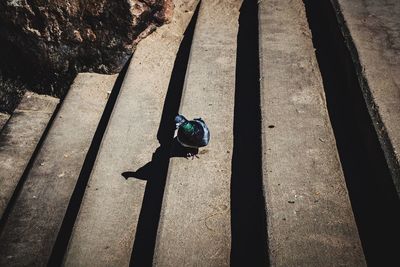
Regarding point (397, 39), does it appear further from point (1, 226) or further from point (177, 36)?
point (1, 226)

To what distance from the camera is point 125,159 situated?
3.21m

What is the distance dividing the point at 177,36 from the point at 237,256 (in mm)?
3263

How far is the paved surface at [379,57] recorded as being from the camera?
2.47 metres

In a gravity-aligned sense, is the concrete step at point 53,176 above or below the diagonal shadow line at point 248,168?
below

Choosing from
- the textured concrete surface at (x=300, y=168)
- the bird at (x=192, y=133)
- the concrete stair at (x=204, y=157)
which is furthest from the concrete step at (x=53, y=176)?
the textured concrete surface at (x=300, y=168)

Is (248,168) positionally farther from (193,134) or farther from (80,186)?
(80,186)

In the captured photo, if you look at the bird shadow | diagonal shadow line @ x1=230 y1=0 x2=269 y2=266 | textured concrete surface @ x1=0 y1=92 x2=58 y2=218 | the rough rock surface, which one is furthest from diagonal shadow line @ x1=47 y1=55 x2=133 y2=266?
diagonal shadow line @ x1=230 y1=0 x2=269 y2=266

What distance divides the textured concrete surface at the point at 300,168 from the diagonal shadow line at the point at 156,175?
993 mm

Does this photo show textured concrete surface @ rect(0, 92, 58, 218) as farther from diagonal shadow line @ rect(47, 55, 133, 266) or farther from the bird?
the bird

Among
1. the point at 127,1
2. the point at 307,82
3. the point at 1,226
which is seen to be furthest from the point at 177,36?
the point at 1,226

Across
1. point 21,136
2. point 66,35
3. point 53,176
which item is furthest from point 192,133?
point 21,136

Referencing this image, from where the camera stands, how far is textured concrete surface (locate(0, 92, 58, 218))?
11.6 ft

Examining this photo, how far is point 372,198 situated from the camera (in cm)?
244

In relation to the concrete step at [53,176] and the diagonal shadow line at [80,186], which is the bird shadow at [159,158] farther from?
the concrete step at [53,176]
